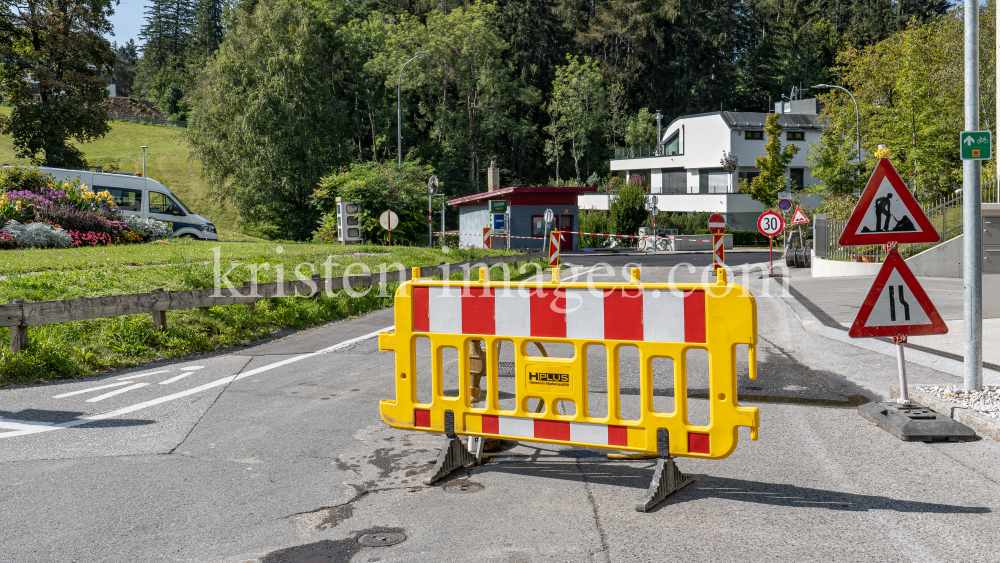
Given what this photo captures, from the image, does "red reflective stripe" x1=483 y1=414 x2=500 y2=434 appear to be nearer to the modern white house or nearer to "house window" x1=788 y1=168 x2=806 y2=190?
the modern white house

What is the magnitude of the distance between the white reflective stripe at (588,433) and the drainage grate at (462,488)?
66 centimetres

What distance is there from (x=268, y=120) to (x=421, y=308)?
168ft

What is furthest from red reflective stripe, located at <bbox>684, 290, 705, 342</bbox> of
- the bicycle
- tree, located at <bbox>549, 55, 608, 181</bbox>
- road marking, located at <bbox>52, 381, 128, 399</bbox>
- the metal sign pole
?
tree, located at <bbox>549, 55, 608, 181</bbox>

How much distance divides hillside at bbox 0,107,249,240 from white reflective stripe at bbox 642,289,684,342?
180 ft

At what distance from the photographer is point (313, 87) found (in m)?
55.2

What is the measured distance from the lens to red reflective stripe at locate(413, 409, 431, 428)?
5.43 meters

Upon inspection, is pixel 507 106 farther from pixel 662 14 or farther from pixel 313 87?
pixel 313 87

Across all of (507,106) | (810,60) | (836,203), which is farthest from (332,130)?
(810,60)

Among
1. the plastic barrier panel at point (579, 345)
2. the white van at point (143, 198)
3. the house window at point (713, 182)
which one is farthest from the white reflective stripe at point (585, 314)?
the house window at point (713, 182)

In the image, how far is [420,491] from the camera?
483cm

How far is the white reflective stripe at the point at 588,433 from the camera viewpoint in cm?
489

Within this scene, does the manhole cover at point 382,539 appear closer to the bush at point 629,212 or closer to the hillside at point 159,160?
the bush at point 629,212

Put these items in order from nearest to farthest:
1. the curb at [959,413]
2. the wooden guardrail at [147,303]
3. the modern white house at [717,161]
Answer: the curb at [959,413], the wooden guardrail at [147,303], the modern white house at [717,161]

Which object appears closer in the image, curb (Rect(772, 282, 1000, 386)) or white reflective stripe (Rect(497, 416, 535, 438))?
white reflective stripe (Rect(497, 416, 535, 438))
